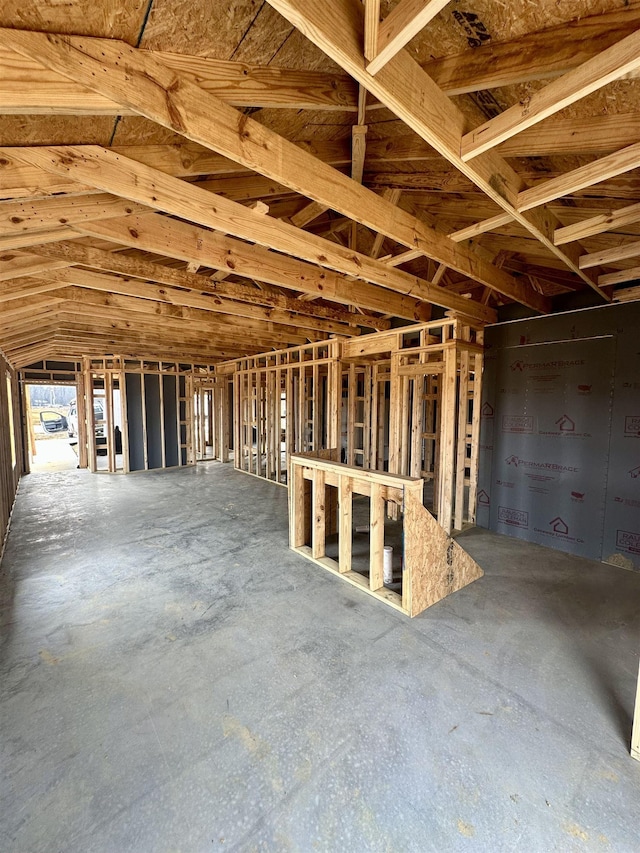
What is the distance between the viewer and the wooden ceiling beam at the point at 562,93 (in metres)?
1.14

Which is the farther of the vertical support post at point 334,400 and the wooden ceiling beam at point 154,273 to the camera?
the vertical support post at point 334,400

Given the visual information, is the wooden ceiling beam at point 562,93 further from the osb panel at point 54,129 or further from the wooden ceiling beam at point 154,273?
the wooden ceiling beam at point 154,273

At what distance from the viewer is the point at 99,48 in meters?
1.13

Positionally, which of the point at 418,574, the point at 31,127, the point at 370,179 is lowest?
the point at 418,574

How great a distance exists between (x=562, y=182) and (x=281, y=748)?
10.6 feet

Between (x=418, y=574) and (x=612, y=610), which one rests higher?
(x=418, y=574)

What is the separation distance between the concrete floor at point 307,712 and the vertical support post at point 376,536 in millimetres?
230

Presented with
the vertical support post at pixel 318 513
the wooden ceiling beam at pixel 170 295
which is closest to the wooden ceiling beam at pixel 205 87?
the wooden ceiling beam at pixel 170 295

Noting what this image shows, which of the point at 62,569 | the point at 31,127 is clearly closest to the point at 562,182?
the point at 31,127

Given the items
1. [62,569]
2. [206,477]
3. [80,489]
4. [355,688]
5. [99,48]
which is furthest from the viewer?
[206,477]

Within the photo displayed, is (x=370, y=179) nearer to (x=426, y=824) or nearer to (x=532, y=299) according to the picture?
(x=532, y=299)

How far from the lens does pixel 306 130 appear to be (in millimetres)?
1994

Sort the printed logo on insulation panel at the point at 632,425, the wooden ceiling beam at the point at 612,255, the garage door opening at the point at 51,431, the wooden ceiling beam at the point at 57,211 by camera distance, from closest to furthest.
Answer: the wooden ceiling beam at the point at 57,211 < the wooden ceiling beam at the point at 612,255 < the printed logo on insulation panel at the point at 632,425 < the garage door opening at the point at 51,431

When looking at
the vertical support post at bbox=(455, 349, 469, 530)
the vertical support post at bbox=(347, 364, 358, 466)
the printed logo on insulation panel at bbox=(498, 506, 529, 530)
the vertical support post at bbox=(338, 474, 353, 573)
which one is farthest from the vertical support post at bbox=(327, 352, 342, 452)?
the printed logo on insulation panel at bbox=(498, 506, 529, 530)
